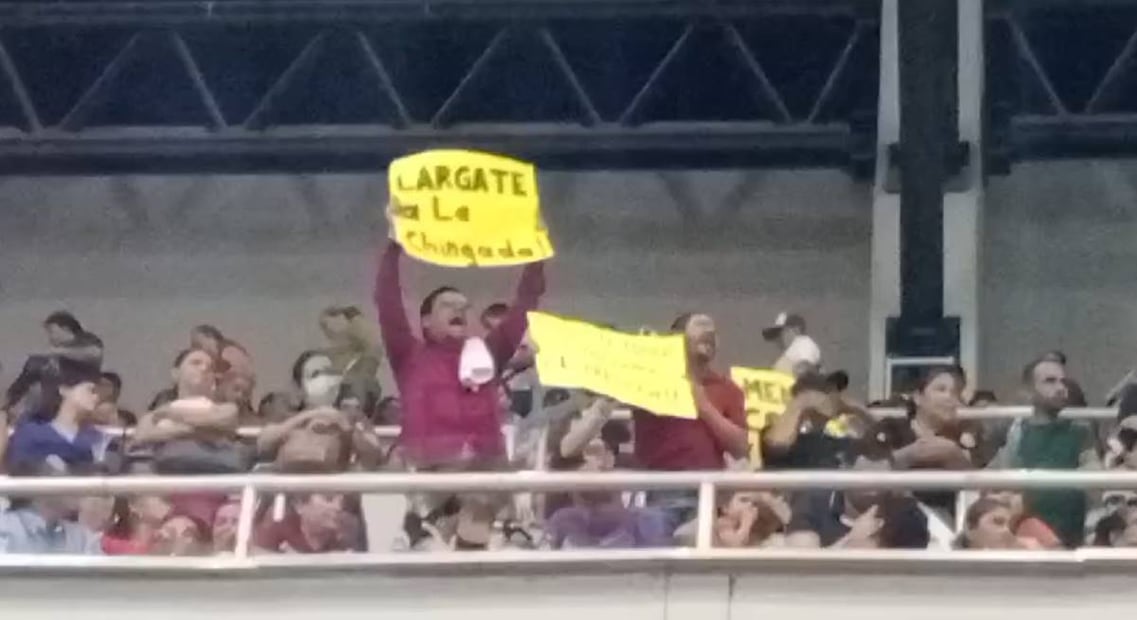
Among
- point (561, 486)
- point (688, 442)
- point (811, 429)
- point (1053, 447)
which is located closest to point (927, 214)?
point (1053, 447)

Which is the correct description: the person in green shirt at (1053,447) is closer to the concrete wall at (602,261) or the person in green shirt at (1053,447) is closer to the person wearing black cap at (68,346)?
the person wearing black cap at (68,346)

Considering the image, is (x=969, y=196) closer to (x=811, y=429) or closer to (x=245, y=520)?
(x=811, y=429)

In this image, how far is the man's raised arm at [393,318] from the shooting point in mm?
7609

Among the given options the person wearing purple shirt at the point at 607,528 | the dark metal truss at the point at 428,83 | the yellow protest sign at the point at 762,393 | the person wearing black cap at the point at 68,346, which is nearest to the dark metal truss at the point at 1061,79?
the dark metal truss at the point at 428,83

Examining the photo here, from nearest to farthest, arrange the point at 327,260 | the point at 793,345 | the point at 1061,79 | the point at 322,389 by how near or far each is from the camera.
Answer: the point at 322,389 < the point at 793,345 < the point at 1061,79 < the point at 327,260

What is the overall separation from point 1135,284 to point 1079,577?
6.63 m

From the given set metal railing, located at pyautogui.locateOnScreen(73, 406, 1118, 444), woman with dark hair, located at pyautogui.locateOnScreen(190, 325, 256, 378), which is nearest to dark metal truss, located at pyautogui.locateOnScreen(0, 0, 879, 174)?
metal railing, located at pyautogui.locateOnScreen(73, 406, 1118, 444)

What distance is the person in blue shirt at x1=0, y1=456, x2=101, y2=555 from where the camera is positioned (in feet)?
25.1

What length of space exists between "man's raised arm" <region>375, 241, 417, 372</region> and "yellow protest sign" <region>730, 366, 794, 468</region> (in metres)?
1.26

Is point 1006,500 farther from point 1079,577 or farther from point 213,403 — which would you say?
point 213,403

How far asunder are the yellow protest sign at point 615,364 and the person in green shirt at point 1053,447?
4.37 feet

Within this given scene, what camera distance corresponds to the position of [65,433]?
308 inches

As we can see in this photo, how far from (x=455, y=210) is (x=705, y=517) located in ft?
4.16

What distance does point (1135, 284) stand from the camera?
43.9 ft
